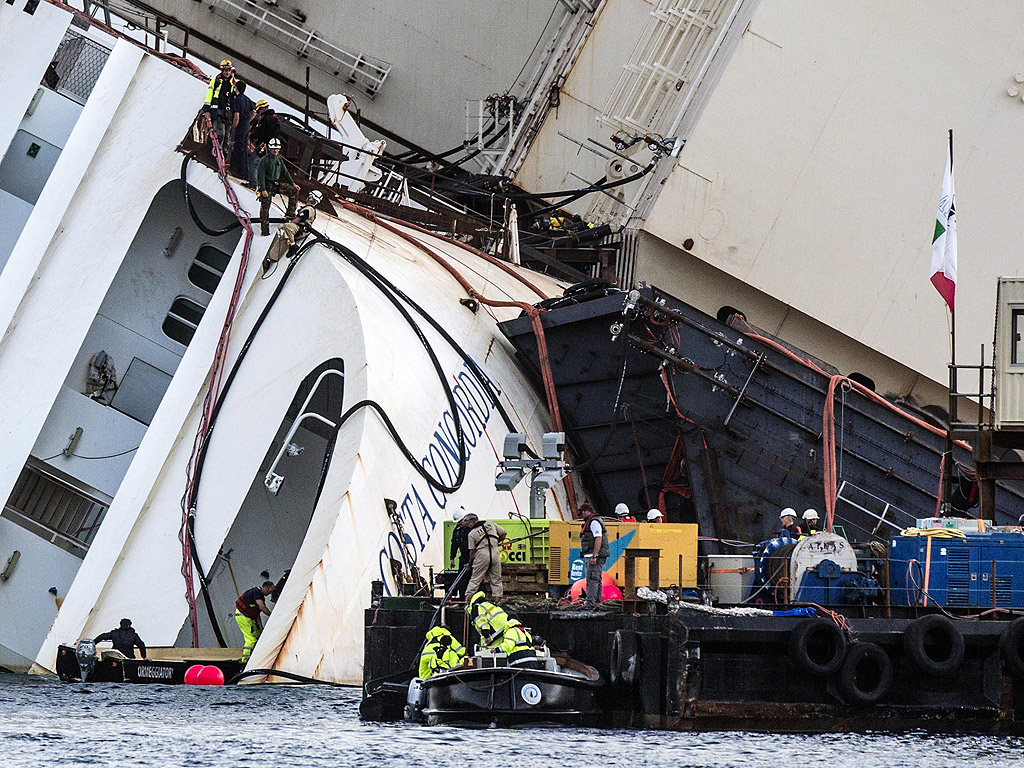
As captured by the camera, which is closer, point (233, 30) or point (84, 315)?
point (84, 315)

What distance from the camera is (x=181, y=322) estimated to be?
55.8 feet

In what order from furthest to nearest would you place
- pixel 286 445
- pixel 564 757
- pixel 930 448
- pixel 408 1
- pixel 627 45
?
pixel 408 1, pixel 627 45, pixel 930 448, pixel 286 445, pixel 564 757

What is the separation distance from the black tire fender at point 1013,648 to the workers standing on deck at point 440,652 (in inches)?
148

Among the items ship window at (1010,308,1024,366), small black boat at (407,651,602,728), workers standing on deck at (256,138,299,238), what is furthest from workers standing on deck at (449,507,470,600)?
ship window at (1010,308,1024,366)

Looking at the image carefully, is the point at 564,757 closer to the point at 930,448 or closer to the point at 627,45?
the point at 930,448

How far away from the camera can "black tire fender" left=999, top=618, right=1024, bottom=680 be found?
11.3 metres

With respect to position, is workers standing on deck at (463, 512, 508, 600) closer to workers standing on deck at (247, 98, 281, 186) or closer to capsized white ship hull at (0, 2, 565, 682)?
capsized white ship hull at (0, 2, 565, 682)

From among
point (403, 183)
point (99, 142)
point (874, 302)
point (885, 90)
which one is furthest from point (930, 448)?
point (99, 142)

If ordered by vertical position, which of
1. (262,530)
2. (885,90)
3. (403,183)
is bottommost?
(262,530)

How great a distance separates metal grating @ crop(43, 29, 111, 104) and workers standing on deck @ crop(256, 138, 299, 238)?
2795mm

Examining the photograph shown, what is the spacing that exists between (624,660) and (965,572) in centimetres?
260

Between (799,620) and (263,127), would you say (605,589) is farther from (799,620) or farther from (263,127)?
(263,127)

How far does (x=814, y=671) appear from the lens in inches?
445

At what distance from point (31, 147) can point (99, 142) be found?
1.15 meters
